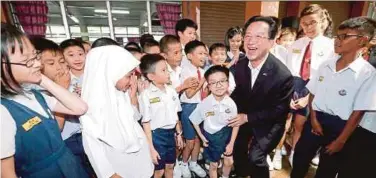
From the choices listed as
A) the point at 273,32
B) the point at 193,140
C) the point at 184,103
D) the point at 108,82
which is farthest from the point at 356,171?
the point at 108,82

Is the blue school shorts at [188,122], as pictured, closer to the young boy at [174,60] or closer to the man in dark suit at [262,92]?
the young boy at [174,60]

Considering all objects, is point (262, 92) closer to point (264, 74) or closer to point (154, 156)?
point (264, 74)

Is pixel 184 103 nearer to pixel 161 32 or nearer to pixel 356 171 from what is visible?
pixel 356 171

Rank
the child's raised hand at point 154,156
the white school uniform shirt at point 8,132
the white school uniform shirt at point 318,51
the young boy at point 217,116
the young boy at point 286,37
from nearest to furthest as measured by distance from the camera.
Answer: the white school uniform shirt at point 8,132 < the child's raised hand at point 154,156 < the young boy at point 217,116 < the white school uniform shirt at point 318,51 < the young boy at point 286,37

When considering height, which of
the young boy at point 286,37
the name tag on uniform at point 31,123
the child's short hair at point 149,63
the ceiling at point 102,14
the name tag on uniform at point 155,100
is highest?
the ceiling at point 102,14

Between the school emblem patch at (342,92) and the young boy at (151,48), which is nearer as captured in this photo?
the school emblem patch at (342,92)

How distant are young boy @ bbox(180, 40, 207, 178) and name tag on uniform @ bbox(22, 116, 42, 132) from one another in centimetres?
163

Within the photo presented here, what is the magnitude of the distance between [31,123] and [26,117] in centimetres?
4

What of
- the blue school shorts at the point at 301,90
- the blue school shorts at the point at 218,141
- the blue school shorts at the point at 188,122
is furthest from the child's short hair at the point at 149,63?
the blue school shorts at the point at 301,90

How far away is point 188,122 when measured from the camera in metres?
2.68

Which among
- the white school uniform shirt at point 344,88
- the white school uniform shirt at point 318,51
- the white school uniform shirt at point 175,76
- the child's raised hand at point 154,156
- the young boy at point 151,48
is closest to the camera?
the white school uniform shirt at point 344,88

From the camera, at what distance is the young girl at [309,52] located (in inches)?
107

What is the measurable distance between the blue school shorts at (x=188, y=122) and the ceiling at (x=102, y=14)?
502 centimetres

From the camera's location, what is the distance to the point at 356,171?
78.8 inches
